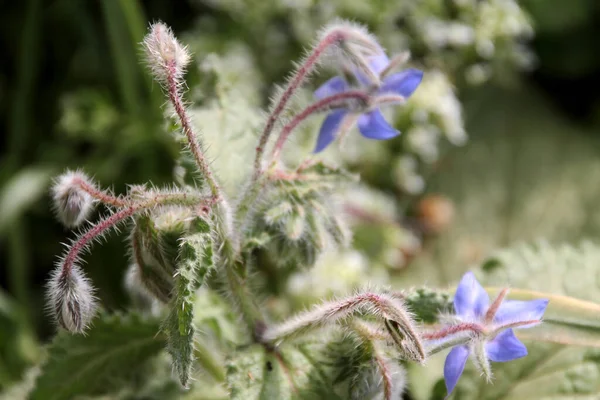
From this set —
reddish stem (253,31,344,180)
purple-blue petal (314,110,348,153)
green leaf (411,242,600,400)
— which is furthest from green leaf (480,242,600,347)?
reddish stem (253,31,344,180)

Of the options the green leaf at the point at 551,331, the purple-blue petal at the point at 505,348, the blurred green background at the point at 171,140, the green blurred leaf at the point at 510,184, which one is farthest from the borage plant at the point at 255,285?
the green blurred leaf at the point at 510,184

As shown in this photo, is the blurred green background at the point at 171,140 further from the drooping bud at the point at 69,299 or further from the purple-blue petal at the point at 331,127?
the drooping bud at the point at 69,299

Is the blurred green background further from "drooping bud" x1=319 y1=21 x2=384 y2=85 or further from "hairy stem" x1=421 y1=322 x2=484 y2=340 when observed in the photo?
"hairy stem" x1=421 y1=322 x2=484 y2=340

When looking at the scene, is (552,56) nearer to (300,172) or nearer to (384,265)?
(384,265)

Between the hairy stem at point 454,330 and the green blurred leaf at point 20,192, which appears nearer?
the hairy stem at point 454,330

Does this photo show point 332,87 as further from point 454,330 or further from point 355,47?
point 454,330
